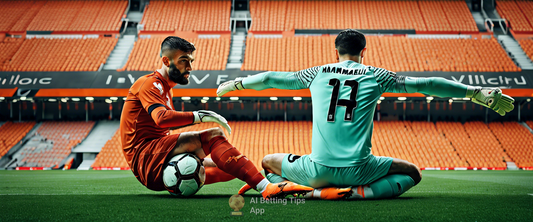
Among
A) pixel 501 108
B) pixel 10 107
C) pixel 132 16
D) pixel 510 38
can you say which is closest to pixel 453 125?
pixel 510 38

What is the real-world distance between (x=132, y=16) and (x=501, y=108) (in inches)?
933

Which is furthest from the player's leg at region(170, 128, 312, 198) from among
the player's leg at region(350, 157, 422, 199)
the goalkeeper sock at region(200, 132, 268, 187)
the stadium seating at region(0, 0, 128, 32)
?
the stadium seating at region(0, 0, 128, 32)

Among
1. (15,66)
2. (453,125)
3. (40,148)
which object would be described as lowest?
(40,148)

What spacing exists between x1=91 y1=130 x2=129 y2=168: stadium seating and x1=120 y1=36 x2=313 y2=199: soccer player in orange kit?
12232mm

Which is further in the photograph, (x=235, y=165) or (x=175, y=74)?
(x=175, y=74)

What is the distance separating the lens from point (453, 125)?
17.8 m

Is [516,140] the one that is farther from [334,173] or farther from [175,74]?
[175,74]

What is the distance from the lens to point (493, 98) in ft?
10.2

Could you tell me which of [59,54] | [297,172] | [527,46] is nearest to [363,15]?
[527,46]

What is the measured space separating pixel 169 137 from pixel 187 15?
21292 mm

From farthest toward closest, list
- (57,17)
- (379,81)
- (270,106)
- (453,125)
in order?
(57,17), (270,106), (453,125), (379,81)

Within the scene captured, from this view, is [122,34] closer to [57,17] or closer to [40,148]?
[57,17]

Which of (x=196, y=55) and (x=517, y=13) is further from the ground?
(x=517, y=13)

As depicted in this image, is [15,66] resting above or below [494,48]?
below
